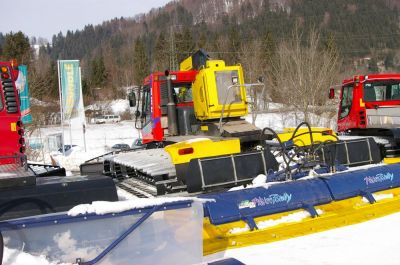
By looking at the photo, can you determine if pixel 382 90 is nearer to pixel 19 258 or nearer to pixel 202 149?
pixel 202 149

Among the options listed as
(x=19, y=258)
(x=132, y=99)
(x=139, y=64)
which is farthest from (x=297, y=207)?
(x=139, y=64)

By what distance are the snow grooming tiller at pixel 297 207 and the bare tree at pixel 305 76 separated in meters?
20.8

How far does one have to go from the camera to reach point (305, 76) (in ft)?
90.2

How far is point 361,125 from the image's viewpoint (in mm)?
12016

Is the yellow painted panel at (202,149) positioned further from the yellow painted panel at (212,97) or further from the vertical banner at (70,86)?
the vertical banner at (70,86)

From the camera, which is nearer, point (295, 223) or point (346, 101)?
point (295, 223)

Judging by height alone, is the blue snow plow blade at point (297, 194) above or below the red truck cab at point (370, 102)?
below

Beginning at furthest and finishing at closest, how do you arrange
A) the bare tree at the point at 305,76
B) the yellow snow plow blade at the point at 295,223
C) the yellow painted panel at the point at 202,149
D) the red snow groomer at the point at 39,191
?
the bare tree at the point at 305,76, the yellow painted panel at the point at 202,149, the yellow snow plow blade at the point at 295,223, the red snow groomer at the point at 39,191

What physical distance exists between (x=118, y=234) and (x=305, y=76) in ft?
81.9

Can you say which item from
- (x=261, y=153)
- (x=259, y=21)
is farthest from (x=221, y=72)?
(x=259, y=21)

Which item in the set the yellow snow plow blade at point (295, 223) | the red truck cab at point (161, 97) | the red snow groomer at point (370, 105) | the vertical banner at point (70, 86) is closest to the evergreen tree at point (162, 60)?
the vertical banner at point (70, 86)

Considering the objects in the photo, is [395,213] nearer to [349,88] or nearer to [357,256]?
[357,256]

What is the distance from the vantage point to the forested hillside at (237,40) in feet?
157

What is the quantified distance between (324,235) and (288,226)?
0.50 m
